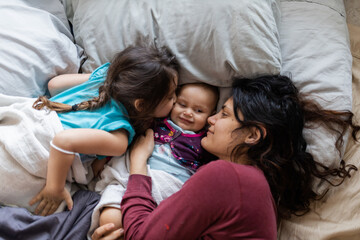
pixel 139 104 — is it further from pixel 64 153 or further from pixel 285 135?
pixel 285 135

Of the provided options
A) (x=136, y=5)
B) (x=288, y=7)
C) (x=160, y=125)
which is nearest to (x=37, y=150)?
(x=160, y=125)

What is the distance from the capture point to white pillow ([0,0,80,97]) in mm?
1068

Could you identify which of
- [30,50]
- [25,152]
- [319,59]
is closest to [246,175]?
[319,59]

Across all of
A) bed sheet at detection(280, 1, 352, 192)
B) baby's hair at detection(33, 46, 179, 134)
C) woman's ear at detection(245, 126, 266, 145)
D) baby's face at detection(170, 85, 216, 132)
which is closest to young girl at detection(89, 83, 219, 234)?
baby's face at detection(170, 85, 216, 132)

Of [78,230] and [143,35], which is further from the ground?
[143,35]

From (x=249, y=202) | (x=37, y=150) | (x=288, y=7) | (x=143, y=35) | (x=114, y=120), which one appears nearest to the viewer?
(x=249, y=202)

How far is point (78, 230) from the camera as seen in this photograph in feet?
3.04

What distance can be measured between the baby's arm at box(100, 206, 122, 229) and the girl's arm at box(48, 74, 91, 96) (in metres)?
0.50

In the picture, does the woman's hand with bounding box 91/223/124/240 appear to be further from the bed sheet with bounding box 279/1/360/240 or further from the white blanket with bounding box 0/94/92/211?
the bed sheet with bounding box 279/1/360/240

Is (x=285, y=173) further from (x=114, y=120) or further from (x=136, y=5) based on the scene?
(x=136, y=5)

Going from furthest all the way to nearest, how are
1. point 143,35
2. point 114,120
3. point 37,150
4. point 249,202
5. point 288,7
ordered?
point 288,7 → point 143,35 → point 114,120 → point 37,150 → point 249,202

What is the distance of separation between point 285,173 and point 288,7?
0.73 meters

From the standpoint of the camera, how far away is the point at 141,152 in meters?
1.05

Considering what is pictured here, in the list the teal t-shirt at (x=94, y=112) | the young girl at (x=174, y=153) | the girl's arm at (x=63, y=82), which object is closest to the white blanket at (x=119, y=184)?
the young girl at (x=174, y=153)
